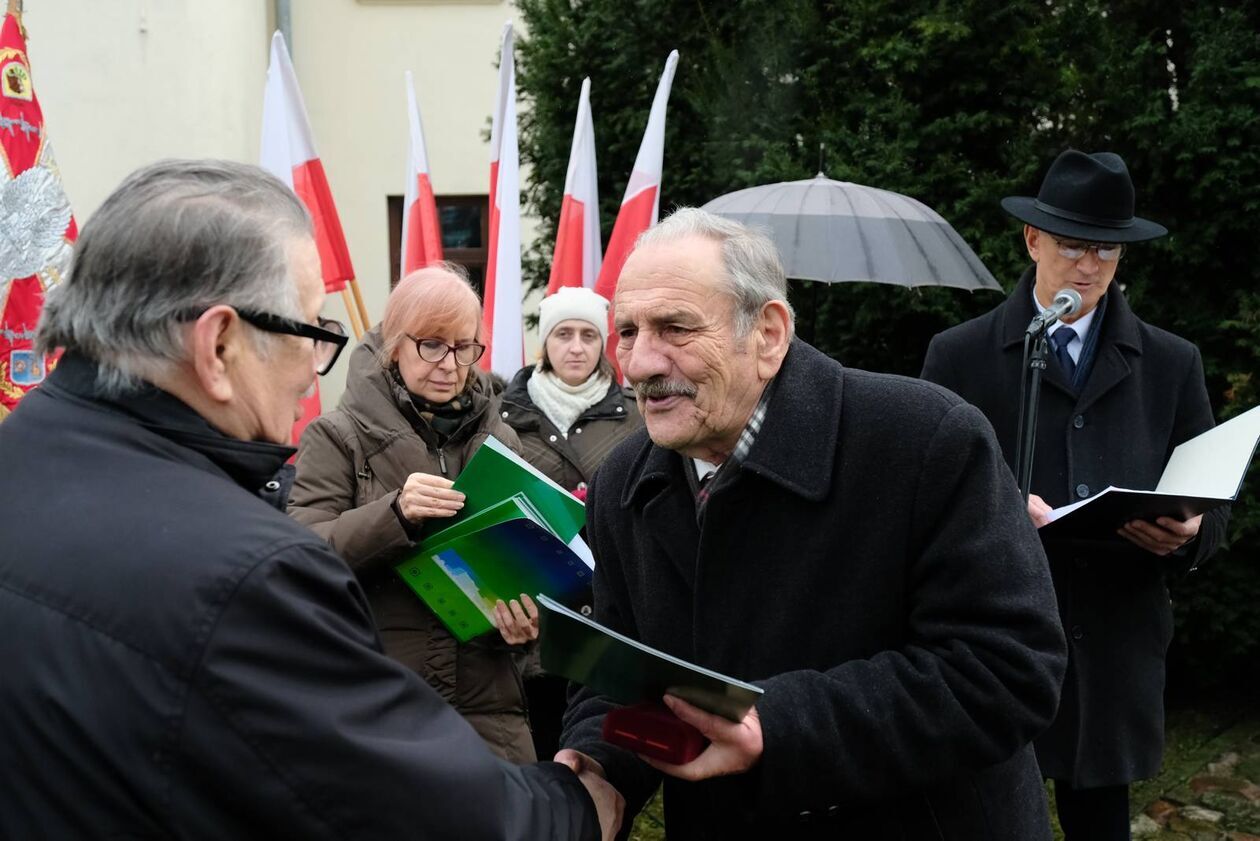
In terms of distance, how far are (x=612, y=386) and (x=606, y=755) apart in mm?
2536

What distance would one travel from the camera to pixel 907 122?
6062 millimetres

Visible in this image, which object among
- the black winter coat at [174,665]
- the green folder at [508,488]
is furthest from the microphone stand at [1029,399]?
the black winter coat at [174,665]

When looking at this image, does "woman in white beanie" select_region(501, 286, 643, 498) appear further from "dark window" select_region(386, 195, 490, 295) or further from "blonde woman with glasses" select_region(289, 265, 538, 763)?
"dark window" select_region(386, 195, 490, 295)

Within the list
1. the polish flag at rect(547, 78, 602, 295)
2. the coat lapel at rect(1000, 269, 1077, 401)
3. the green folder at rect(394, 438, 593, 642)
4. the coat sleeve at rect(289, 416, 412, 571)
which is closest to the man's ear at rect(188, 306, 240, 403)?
the green folder at rect(394, 438, 593, 642)

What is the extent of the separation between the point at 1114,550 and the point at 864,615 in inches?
67.2

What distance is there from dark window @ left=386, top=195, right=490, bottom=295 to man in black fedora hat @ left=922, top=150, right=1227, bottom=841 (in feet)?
27.9

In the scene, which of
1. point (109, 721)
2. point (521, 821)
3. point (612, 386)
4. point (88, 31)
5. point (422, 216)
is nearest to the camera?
point (109, 721)

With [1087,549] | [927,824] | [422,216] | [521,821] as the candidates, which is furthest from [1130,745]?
[422,216]

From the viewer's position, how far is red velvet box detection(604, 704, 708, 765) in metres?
1.90

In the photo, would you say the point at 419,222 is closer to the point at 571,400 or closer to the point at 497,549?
the point at 571,400

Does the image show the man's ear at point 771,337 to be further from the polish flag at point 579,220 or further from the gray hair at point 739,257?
the polish flag at point 579,220

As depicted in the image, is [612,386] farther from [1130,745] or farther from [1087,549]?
[1130,745]

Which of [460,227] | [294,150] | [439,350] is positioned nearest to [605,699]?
[439,350]

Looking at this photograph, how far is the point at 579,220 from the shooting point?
6.39 metres
